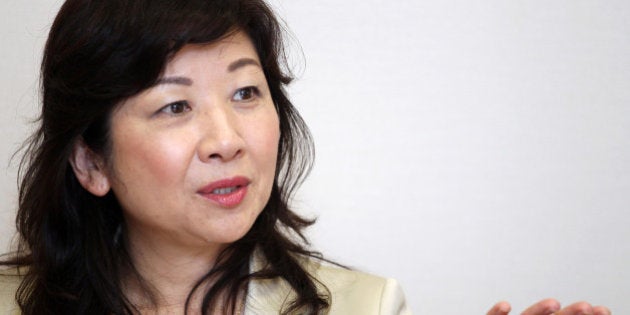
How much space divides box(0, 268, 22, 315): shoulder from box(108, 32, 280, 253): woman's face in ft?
1.51

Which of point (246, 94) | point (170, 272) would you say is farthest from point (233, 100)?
point (170, 272)

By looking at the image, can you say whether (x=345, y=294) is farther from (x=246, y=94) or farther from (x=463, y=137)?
(x=463, y=137)

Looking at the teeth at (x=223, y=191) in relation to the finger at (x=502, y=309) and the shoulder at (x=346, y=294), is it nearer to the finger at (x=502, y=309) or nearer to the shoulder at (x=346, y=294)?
the shoulder at (x=346, y=294)

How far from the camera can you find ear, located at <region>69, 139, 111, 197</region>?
1.78 metres

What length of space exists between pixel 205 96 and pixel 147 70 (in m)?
0.12

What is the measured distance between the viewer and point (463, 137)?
225cm

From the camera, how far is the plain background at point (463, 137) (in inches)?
88.1

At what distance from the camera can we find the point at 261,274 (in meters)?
1.83

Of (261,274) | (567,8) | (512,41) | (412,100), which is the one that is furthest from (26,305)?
(567,8)

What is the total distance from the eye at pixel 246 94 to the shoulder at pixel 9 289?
729mm

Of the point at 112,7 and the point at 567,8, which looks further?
the point at 567,8

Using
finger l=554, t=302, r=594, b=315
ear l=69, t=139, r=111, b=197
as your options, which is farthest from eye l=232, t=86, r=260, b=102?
finger l=554, t=302, r=594, b=315

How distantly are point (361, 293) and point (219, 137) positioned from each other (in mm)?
473

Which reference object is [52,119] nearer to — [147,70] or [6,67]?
[147,70]
